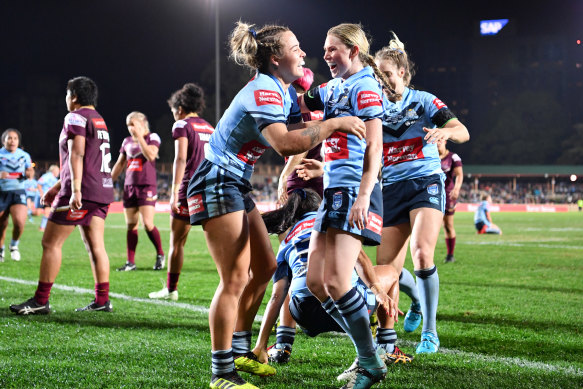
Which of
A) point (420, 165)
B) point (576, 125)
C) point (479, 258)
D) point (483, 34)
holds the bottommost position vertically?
point (479, 258)

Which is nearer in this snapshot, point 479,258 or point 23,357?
point 23,357

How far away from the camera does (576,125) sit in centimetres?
7162

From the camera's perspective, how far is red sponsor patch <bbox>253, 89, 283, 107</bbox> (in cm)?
329

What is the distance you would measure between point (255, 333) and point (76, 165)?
238 cm

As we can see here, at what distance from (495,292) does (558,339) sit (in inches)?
109

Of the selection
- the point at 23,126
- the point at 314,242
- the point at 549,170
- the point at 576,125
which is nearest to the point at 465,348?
the point at 314,242

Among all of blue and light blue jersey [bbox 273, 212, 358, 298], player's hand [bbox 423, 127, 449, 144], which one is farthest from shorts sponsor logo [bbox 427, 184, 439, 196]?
blue and light blue jersey [bbox 273, 212, 358, 298]

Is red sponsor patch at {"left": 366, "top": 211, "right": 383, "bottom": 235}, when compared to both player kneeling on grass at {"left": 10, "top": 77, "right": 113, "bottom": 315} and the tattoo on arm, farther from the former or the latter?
player kneeling on grass at {"left": 10, "top": 77, "right": 113, "bottom": 315}

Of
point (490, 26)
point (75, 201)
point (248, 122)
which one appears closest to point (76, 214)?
point (75, 201)

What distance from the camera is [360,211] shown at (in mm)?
3350

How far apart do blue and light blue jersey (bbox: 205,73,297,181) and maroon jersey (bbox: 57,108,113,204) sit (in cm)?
272

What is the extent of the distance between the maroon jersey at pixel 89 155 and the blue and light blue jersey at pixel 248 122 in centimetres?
272

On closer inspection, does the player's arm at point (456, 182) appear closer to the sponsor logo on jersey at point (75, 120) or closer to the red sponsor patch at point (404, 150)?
the red sponsor patch at point (404, 150)

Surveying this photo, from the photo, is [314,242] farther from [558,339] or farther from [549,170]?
[549,170]
